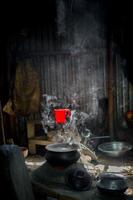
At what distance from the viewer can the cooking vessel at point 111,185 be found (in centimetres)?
588

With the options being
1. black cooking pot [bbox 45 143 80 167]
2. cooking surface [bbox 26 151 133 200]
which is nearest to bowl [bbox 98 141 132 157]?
cooking surface [bbox 26 151 133 200]

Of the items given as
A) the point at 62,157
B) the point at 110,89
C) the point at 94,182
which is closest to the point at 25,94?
the point at 110,89

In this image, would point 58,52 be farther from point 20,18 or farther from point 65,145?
point 65,145

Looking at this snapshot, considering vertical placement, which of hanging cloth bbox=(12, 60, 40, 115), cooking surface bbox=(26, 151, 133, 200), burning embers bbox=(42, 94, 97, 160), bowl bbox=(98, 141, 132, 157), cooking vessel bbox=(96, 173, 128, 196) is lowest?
cooking surface bbox=(26, 151, 133, 200)

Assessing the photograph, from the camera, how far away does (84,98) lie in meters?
11.4

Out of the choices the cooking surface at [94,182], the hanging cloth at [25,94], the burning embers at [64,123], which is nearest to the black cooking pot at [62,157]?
the cooking surface at [94,182]

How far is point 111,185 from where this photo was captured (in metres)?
6.36

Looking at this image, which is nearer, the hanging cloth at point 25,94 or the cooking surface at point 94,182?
the cooking surface at point 94,182

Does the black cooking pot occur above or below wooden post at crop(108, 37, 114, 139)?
below

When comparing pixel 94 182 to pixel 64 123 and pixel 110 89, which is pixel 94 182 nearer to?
pixel 64 123

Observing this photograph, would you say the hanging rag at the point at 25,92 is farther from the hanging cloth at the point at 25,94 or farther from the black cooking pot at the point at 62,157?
the black cooking pot at the point at 62,157

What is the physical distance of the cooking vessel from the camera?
5.88 metres

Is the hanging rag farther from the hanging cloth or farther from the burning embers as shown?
the burning embers

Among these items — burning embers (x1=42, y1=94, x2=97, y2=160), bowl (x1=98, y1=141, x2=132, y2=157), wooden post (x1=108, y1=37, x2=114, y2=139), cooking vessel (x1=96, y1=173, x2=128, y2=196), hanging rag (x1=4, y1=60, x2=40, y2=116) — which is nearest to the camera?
cooking vessel (x1=96, y1=173, x2=128, y2=196)
